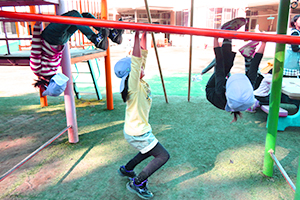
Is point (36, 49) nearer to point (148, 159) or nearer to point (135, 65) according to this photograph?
point (135, 65)

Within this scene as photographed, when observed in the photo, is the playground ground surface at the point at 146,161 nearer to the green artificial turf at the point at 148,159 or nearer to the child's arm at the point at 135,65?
the green artificial turf at the point at 148,159

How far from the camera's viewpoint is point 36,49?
241 centimetres

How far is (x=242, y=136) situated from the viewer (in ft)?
11.1

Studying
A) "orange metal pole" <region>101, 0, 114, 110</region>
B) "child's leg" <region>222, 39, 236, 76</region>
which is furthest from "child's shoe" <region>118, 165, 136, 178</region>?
"orange metal pole" <region>101, 0, 114, 110</region>

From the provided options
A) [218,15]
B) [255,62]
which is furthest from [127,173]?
[218,15]

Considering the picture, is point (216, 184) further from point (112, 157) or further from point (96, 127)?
point (96, 127)

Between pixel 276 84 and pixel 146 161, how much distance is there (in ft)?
5.17

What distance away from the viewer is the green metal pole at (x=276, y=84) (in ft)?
7.16

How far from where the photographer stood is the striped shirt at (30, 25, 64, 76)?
2.38 metres

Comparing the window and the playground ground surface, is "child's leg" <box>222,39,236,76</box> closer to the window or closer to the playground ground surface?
the playground ground surface

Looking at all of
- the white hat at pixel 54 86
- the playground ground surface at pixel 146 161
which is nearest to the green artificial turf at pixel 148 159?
the playground ground surface at pixel 146 161

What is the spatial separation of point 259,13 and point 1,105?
21.0 m

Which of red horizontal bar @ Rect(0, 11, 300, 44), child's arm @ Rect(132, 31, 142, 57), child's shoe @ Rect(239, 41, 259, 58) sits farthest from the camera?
child's shoe @ Rect(239, 41, 259, 58)

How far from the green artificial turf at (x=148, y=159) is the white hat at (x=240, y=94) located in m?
0.95
